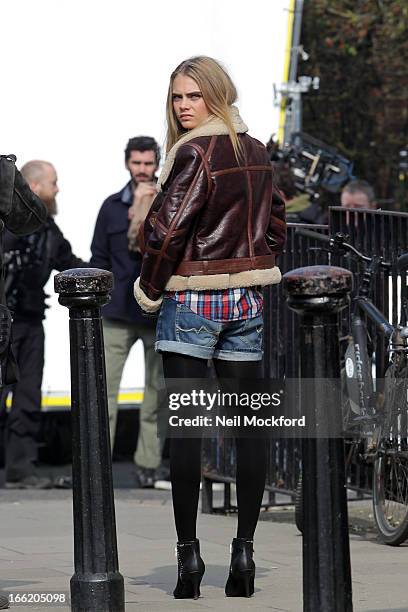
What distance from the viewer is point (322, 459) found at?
4.41m

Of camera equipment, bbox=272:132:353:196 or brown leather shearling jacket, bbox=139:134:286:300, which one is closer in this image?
brown leather shearling jacket, bbox=139:134:286:300

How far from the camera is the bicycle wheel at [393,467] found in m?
6.94

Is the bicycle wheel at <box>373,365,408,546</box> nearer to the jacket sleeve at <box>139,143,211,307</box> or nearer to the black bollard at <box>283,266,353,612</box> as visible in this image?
the jacket sleeve at <box>139,143,211,307</box>

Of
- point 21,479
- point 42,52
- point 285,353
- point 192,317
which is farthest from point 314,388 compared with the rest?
point 42,52

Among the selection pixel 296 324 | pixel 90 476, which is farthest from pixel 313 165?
pixel 90 476

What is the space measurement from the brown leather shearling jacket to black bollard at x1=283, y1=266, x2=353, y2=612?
1021 mm

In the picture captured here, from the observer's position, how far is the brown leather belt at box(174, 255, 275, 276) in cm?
554

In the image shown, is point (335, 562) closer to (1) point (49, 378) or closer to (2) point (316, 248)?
(2) point (316, 248)

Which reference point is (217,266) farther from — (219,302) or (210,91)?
(210,91)

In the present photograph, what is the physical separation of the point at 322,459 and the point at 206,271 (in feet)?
4.22

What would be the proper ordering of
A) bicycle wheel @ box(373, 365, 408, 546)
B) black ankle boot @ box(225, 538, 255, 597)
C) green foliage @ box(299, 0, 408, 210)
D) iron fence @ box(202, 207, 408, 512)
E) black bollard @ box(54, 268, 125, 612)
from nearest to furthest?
1. black bollard @ box(54, 268, 125, 612)
2. black ankle boot @ box(225, 538, 255, 597)
3. bicycle wheel @ box(373, 365, 408, 546)
4. iron fence @ box(202, 207, 408, 512)
5. green foliage @ box(299, 0, 408, 210)

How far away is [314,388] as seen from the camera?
4.46m

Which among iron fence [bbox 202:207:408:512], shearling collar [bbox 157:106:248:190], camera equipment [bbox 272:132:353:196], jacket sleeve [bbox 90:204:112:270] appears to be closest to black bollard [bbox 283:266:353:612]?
shearling collar [bbox 157:106:248:190]

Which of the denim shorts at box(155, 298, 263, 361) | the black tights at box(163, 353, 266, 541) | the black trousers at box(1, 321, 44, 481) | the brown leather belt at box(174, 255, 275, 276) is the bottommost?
the black trousers at box(1, 321, 44, 481)
